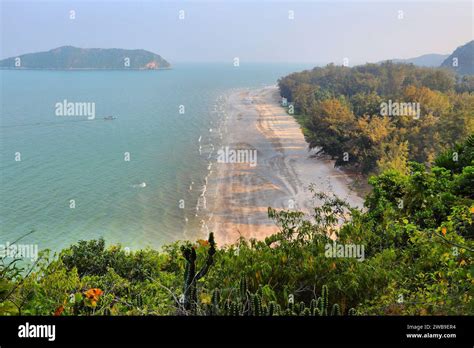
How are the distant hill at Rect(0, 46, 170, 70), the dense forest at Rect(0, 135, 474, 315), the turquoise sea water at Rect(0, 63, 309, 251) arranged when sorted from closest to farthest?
the dense forest at Rect(0, 135, 474, 315) → the turquoise sea water at Rect(0, 63, 309, 251) → the distant hill at Rect(0, 46, 170, 70)

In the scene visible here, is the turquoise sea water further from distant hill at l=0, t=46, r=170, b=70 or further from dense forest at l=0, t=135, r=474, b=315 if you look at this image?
dense forest at l=0, t=135, r=474, b=315

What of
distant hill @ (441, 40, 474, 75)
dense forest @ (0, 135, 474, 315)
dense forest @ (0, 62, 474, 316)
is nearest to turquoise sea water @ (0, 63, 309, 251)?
dense forest @ (0, 62, 474, 316)

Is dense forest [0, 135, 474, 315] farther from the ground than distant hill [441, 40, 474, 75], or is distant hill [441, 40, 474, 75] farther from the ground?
distant hill [441, 40, 474, 75]

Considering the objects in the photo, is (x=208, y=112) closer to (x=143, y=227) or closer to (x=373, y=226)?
(x=143, y=227)

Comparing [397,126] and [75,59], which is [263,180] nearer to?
[397,126]

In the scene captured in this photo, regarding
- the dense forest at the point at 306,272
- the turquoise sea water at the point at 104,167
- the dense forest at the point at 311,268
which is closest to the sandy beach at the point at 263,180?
the turquoise sea water at the point at 104,167

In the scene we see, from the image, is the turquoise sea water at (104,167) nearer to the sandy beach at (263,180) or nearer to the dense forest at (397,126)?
the sandy beach at (263,180)
